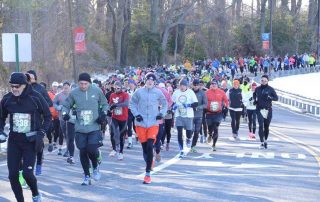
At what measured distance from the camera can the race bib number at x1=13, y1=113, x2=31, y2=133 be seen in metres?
9.08

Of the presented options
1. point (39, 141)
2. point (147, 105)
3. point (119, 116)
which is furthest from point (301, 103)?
point (39, 141)

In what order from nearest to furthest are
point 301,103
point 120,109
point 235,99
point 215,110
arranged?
point 120,109 → point 215,110 → point 235,99 → point 301,103

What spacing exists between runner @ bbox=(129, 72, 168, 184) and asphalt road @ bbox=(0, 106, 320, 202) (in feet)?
2.15

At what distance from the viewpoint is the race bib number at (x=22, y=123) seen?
29.8ft

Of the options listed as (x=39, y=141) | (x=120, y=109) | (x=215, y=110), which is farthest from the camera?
(x=215, y=110)

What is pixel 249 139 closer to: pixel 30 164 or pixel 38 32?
pixel 30 164

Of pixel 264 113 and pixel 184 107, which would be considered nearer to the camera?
pixel 184 107

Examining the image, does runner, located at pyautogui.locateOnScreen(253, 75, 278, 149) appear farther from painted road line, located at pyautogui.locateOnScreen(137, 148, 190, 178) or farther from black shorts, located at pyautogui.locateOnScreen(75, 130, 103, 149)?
black shorts, located at pyautogui.locateOnScreen(75, 130, 103, 149)

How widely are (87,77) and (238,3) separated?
69309 mm

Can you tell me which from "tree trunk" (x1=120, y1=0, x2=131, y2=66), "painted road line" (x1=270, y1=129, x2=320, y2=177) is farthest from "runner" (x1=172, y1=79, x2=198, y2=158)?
"tree trunk" (x1=120, y1=0, x2=131, y2=66)

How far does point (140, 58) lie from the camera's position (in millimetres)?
64750

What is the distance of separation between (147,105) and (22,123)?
3557 mm

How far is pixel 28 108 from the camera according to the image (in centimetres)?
909

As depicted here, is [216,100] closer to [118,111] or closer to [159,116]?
[118,111]
